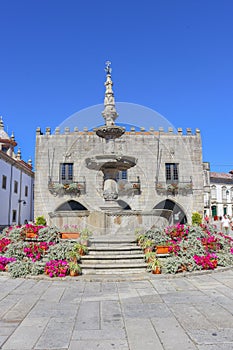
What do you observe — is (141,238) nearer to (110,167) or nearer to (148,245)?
(148,245)

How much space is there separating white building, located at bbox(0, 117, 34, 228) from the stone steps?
24452mm

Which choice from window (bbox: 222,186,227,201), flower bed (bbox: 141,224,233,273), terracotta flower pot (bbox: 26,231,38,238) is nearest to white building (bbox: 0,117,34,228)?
terracotta flower pot (bbox: 26,231,38,238)

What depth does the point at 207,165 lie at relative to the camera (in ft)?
121

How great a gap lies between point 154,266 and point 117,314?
3.02 meters

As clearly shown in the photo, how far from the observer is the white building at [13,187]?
30.9m

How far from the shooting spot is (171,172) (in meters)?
27.6

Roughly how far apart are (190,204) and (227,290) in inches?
864

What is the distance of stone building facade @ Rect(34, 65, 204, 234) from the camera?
26.2 m

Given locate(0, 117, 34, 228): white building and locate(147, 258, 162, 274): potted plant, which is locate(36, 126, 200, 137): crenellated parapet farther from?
locate(147, 258, 162, 274): potted plant

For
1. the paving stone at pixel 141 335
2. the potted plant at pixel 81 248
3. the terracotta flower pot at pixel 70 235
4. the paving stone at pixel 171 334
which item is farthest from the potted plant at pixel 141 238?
the paving stone at pixel 141 335

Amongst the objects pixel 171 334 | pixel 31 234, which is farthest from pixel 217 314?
pixel 31 234

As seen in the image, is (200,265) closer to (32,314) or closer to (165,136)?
(32,314)

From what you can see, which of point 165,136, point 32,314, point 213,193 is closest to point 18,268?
point 32,314

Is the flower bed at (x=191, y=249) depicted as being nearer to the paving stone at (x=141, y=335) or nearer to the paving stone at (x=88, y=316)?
the paving stone at (x=88, y=316)
